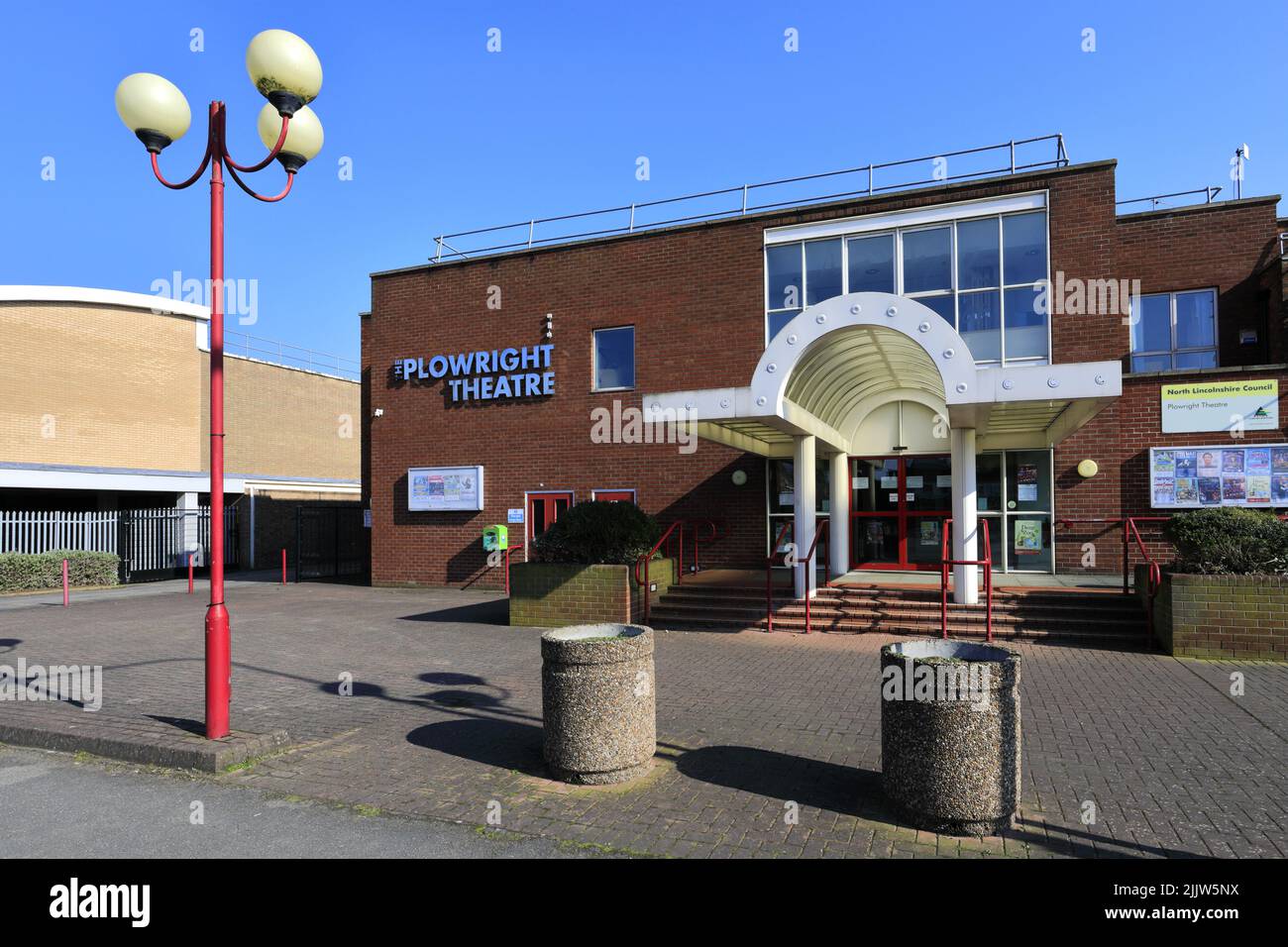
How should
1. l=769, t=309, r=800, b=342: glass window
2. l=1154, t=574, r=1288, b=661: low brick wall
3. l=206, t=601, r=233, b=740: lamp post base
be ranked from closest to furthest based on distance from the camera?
1. l=206, t=601, r=233, b=740: lamp post base
2. l=1154, t=574, r=1288, b=661: low brick wall
3. l=769, t=309, r=800, b=342: glass window

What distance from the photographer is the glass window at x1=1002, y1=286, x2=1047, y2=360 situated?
47.5ft

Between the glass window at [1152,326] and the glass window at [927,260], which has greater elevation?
the glass window at [927,260]

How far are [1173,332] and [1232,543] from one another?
28.6ft

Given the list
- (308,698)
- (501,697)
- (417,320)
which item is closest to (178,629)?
(308,698)

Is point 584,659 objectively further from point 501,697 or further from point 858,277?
point 858,277

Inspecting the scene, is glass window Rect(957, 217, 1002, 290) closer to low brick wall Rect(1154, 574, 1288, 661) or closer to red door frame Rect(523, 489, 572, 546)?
low brick wall Rect(1154, 574, 1288, 661)

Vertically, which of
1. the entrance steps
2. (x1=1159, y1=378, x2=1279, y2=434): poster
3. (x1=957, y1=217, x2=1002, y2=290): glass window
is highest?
(x1=957, y1=217, x2=1002, y2=290): glass window

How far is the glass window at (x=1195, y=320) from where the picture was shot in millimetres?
16219

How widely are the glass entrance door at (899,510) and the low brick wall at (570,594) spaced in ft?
17.4

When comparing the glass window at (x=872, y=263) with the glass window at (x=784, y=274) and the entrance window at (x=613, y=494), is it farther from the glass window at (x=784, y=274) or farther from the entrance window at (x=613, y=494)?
the entrance window at (x=613, y=494)

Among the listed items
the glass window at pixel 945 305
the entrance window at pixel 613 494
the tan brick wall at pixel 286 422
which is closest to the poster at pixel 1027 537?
the glass window at pixel 945 305

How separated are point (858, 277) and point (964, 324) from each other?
2186 millimetres

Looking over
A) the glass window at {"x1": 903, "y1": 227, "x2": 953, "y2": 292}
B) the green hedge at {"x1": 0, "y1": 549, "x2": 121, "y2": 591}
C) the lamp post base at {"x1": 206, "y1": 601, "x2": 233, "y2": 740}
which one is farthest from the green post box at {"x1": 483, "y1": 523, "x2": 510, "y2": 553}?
the lamp post base at {"x1": 206, "y1": 601, "x2": 233, "y2": 740}

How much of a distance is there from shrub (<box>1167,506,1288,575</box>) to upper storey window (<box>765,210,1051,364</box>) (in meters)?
5.39
